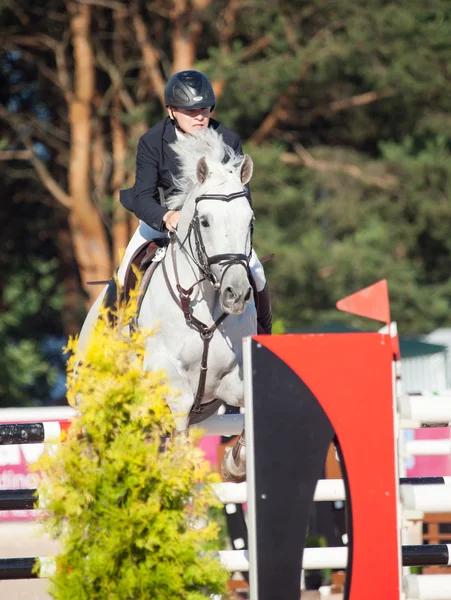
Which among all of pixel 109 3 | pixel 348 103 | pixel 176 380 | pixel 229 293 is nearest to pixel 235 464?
pixel 176 380

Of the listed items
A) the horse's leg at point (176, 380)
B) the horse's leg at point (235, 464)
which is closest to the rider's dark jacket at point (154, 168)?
the horse's leg at point (176, 380)

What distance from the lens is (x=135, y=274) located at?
4926 mm

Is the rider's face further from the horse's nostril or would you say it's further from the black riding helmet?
the horse's nostril

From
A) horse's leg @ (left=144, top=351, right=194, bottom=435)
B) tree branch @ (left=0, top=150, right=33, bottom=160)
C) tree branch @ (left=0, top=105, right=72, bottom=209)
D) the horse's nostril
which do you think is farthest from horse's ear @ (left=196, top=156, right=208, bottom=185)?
tree branch @ (left=0, top=150, right=33, bottom=160)

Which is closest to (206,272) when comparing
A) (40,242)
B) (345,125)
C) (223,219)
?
(223,219)

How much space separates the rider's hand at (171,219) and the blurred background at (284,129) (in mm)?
11550

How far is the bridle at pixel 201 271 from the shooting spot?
174 inches

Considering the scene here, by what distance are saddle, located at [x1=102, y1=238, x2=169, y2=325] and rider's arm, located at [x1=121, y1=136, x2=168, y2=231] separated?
0.21 meters

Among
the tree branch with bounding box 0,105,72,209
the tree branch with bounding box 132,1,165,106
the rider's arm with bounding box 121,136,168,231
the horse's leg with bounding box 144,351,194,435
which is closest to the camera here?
the horse's leg with bounding box 144,351,194,435

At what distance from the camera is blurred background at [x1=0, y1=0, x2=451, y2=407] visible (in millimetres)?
16891

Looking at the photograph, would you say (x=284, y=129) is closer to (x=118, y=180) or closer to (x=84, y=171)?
(x=118, y=180)

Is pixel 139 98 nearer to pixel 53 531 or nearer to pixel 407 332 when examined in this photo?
pixel 407 332

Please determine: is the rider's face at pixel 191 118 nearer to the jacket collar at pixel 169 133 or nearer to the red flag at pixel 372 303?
the jacket collar at pixel 169 133

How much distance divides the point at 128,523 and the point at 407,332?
1658cm
